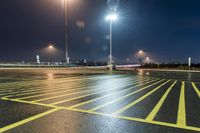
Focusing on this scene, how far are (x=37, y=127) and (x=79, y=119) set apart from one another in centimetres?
116

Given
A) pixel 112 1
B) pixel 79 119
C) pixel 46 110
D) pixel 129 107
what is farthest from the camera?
pixel 112 1

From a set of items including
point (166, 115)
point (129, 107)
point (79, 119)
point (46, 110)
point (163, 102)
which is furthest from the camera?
point (163, 102)

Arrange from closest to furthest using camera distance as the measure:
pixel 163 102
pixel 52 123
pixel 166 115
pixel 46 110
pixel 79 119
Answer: pixel 52 123, pixel 79 119, pixel 166 115, pixel 46 110, pixel 163 102

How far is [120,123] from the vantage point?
5.47 m

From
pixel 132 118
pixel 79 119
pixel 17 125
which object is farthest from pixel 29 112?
pixel 132 118

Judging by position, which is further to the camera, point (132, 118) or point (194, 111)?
point (194, 111)

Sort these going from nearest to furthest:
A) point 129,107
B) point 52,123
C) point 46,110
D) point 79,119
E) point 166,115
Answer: point 52,123
point 79,119
point 166,115
point 46,110
point 129,107

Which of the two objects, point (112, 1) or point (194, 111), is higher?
point (112, 1)

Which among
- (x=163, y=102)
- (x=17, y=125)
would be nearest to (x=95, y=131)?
(x=17, y=125)

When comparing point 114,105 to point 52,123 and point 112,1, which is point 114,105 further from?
point 112,1

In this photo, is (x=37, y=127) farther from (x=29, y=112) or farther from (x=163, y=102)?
(x=163, y=102)

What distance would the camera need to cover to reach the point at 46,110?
22.1 ft

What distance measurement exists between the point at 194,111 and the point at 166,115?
1173 millimetres

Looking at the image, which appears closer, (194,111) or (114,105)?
(194,111)
